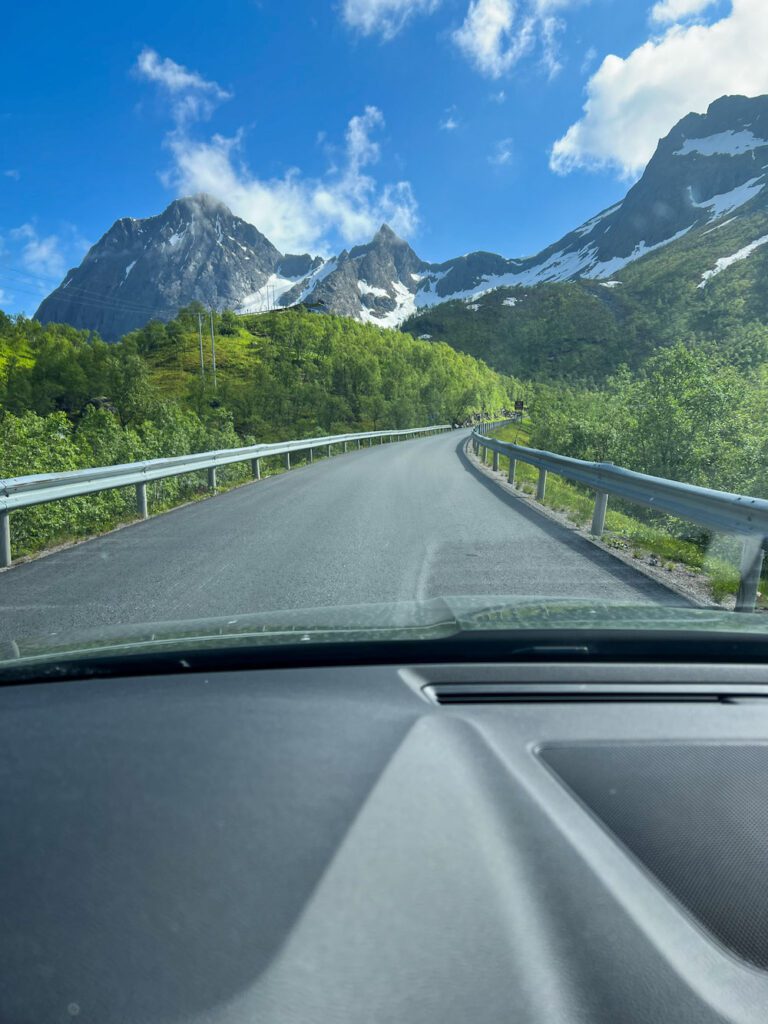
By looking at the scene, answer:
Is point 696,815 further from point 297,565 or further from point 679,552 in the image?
point 679,552

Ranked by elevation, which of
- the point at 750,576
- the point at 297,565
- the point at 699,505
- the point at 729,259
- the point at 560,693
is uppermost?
the point at 729,259

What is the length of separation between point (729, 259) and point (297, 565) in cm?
21574

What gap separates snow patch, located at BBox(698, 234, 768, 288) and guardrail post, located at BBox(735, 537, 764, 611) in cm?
19002

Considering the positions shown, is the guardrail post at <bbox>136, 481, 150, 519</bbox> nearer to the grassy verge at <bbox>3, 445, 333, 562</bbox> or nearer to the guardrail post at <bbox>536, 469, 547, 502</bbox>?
the grassy verge at <bbox>3, 445, 333, 562</bbox>

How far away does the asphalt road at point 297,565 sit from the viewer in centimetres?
465

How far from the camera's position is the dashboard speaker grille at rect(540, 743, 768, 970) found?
3.48 ft

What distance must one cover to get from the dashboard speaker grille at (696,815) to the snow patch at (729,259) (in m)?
194

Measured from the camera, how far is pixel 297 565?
5734 mm

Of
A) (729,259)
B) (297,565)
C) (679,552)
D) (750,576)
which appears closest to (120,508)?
(297,565)

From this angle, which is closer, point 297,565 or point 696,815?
point 696,815

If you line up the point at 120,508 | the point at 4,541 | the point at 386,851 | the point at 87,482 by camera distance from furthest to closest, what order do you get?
1. the point at 120,508
2. the point at 87,482
3. the point at 4,541
4. the point at 386,851

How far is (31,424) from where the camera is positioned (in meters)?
14.9

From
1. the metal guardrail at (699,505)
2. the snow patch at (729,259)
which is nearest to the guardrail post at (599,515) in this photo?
the metal guardrail at (699,505)

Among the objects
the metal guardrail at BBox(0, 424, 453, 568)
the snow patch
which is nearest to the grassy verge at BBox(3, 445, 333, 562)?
the metal guardrail at BBox(0, 424, 453, 568)
